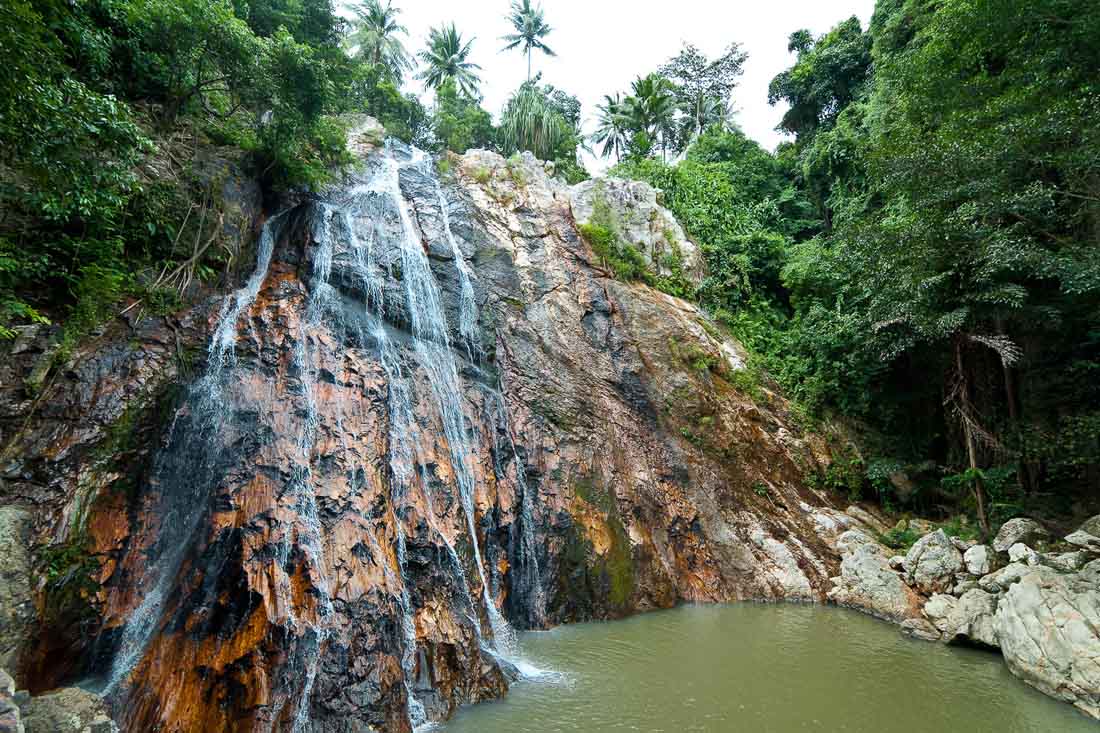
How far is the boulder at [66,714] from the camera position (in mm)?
3439

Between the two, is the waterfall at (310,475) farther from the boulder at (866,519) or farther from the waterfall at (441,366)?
the boulder at (866,519)

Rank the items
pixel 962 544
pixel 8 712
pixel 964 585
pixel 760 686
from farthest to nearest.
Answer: pixel 962 544 < pixel 964 585 < pixel 760 686 < pixel 8 712

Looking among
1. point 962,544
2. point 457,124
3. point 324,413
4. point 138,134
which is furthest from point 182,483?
point 457,124

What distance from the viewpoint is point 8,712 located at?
3.11 m

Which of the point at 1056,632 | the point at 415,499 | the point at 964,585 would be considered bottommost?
the point at 1056,632

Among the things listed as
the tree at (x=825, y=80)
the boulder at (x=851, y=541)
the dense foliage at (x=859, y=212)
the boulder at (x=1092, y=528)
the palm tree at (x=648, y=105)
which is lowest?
the boulder at (x=1092, y=528)

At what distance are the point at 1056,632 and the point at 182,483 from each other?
10.6 meters

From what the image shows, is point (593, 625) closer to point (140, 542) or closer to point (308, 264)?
point (140, 542)

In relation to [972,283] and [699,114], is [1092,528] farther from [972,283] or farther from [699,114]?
[699,114]

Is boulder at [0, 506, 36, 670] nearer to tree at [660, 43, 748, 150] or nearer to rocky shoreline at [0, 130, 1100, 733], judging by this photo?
rocky shoreline at [0, 130, 1100, 733]

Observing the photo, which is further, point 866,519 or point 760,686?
point 866,519

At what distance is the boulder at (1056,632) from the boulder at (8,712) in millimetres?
9718

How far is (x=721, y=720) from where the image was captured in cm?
552

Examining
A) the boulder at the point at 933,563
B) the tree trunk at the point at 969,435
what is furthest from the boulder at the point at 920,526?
the boulder at the point at 933,563
